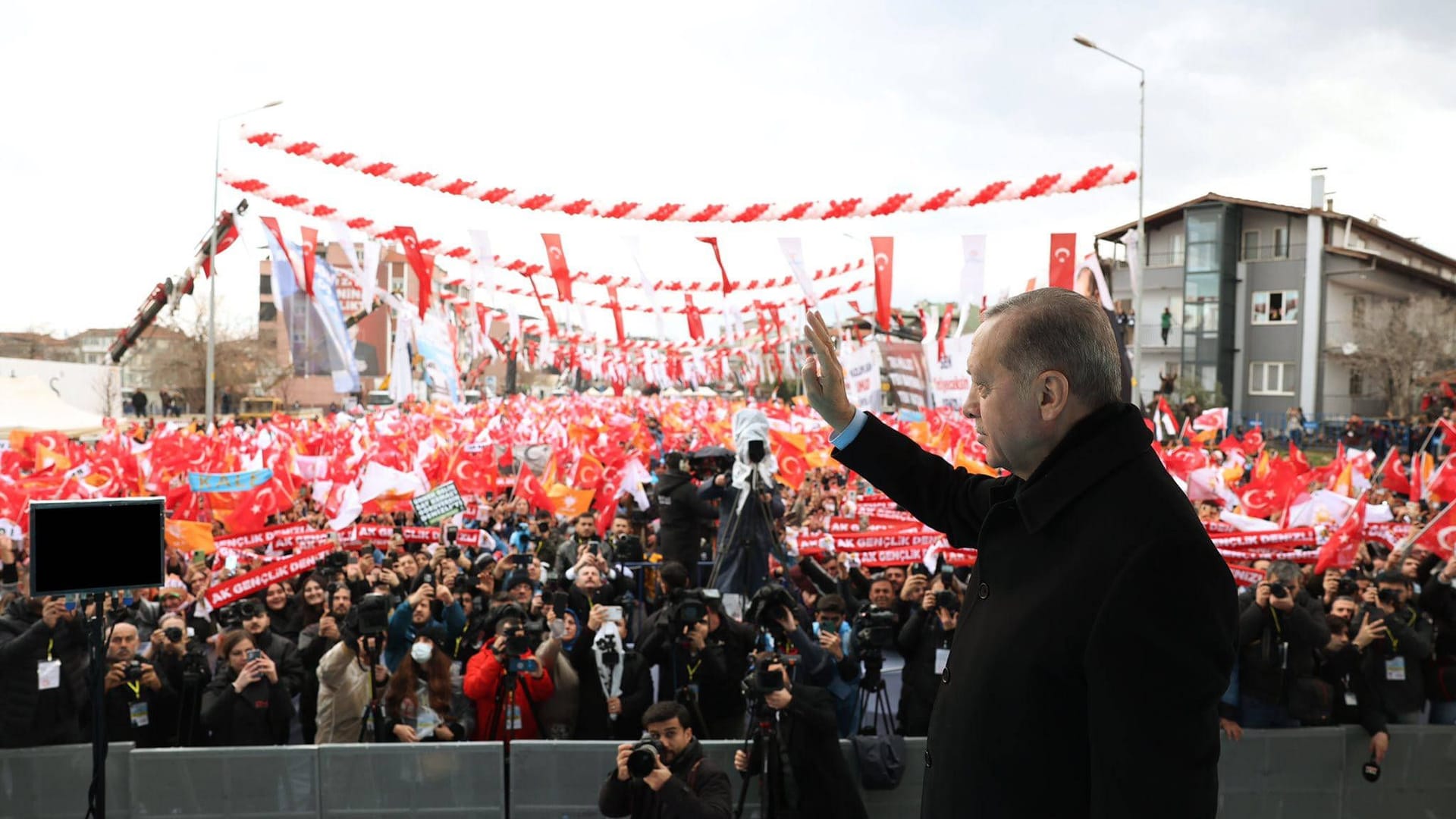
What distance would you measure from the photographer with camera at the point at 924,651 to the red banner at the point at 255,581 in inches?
190

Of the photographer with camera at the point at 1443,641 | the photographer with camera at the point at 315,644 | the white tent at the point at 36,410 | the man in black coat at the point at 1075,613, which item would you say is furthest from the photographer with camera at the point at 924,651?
the white tent at the point at 36,410

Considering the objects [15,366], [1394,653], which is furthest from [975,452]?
[15,366]

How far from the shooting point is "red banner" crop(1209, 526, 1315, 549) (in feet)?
29.2

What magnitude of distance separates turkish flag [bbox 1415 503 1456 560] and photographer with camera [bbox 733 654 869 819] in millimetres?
6373

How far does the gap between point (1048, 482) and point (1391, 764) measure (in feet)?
19.3

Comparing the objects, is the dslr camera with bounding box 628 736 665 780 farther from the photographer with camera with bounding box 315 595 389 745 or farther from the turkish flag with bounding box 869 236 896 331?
the turkish flag with bounding box 869 236 896 331

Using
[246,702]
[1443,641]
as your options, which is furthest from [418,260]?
[1443,641]

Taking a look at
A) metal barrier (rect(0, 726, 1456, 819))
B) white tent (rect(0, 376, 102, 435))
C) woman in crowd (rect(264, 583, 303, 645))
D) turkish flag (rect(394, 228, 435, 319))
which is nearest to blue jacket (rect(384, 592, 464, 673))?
metal barrier (rect(0, 726, 1456, 819))

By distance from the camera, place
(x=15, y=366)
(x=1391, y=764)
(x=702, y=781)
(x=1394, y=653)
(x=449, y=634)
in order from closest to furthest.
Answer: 1. (x=702, y=781)
2. (x=1391, y=764)
3. (x=1394, y=653)
4. (x=449, y=634)
5. (x=15, y=366)

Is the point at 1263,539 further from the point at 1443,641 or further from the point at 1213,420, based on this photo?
the point at 1213,420

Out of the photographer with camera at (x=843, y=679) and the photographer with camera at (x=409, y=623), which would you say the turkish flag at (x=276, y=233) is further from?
the photographer with camera at (x=843, y=679)

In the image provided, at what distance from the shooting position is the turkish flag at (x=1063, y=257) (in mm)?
17250

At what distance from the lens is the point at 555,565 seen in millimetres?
10586

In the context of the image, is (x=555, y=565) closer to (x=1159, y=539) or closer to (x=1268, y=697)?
(x=1268, y=697)
